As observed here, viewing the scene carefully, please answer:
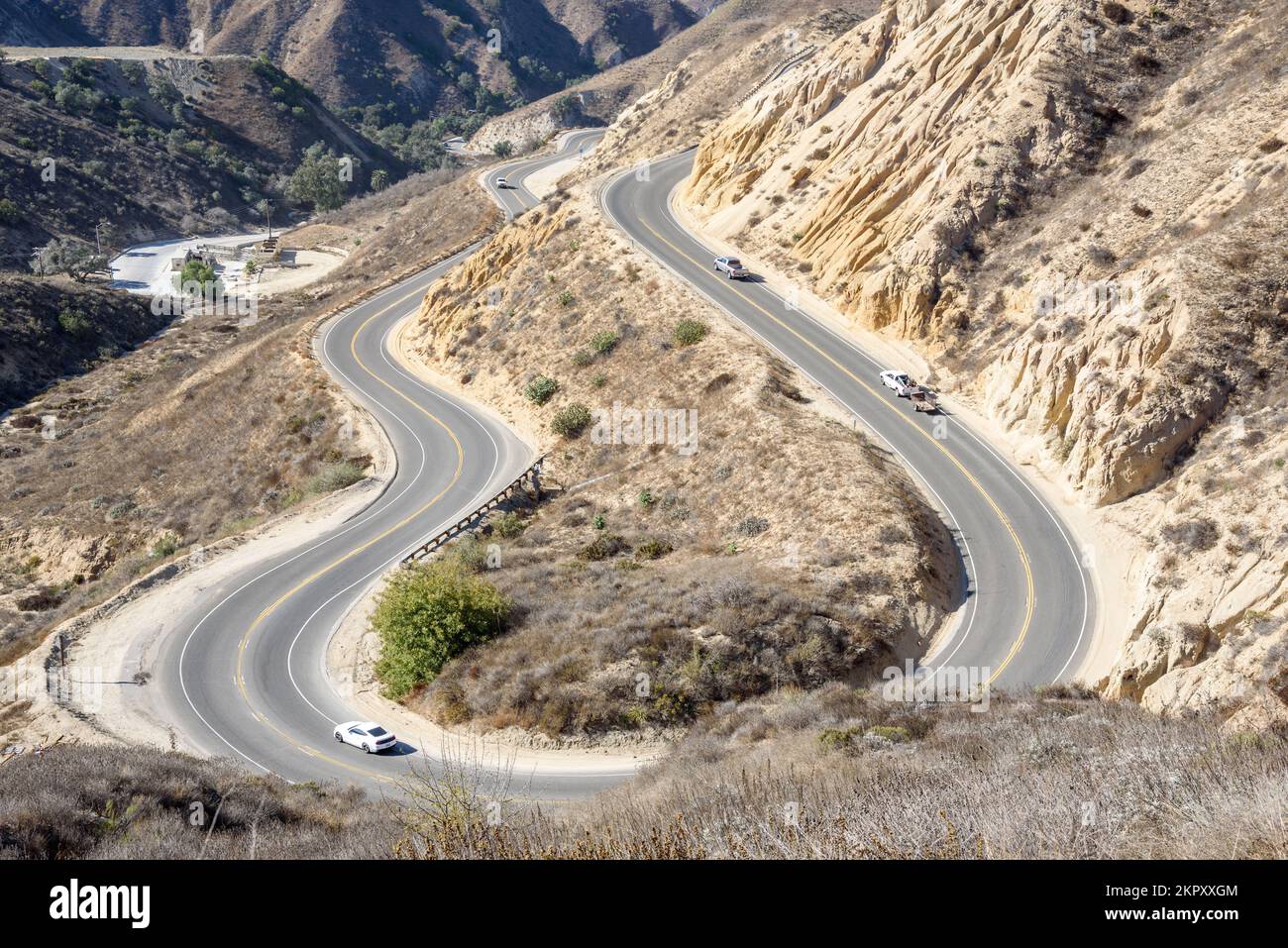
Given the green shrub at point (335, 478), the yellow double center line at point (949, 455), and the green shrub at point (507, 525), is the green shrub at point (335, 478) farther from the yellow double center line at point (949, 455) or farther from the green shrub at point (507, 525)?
the yellow double center line at point (949, 455)

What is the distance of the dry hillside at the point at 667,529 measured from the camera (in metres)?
25.9

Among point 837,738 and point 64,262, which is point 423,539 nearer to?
point 837,738

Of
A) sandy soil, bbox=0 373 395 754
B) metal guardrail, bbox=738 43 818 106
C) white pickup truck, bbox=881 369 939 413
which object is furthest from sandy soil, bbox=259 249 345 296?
white pickup truck, bbox=881 369 939 413

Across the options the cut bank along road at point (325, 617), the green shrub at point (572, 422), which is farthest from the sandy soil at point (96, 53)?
the green shrub at point (572, 422)

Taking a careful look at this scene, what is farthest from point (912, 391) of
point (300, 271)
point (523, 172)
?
point (300, 271)

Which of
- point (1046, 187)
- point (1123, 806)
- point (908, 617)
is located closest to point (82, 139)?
point (1046, 187)

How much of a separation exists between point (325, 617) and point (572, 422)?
16.4m

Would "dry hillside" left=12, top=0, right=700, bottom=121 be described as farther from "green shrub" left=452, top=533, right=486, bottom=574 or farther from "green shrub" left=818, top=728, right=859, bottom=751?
"green shrub" left=818, top=728, right=859, bottom=751

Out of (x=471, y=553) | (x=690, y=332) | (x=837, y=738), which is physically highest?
(x=690, y=332)

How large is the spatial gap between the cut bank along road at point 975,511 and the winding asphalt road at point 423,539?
2.7 inches

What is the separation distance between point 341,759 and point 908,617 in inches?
684

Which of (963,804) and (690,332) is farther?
(690,332)

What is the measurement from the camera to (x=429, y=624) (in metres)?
27.8

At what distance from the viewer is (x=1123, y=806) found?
9.97 meters
